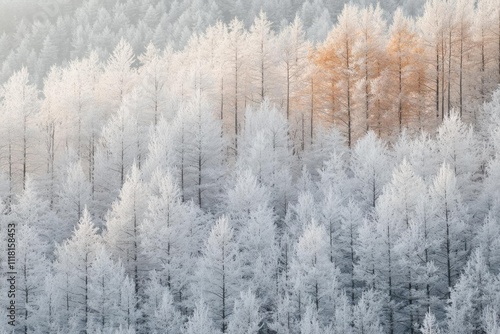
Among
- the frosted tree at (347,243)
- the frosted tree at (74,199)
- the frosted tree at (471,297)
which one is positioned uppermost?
the frosted tree at (74,199)

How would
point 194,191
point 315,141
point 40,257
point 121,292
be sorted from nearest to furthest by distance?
point 121,292
point 40,257
point 194,191
point 315,141

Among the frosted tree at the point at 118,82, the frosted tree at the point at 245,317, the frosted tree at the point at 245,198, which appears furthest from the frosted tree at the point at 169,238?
the frosted tree at the point at 118,82

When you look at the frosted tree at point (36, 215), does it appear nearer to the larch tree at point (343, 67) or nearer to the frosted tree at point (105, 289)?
the frosted tree at point (105, 289)

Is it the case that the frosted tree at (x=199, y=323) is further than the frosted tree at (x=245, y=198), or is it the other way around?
the frosted tree at (x=245, y=198)

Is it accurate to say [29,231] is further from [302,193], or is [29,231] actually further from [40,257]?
[302,193]

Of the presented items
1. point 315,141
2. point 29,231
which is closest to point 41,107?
point 29,231

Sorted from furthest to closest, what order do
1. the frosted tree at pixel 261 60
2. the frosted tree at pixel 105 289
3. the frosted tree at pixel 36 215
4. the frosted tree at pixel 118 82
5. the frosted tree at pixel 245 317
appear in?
the frosted tree at pixel 118 82 → the frosted tree at pixel 261 60 → the frosted tree at pixel 36 215 → the frosted tree at pixel 105 289 → the frosted tree at pixel 245 317

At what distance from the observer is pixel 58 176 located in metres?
51.2

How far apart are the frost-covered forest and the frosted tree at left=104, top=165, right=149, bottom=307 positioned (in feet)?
0.38

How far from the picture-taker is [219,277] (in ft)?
122

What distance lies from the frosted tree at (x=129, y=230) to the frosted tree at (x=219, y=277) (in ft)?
19.5

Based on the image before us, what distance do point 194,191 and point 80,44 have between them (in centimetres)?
A: 9407

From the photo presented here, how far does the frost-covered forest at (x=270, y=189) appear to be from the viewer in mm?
35625

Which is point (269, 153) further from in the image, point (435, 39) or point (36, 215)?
point (36, 215)
